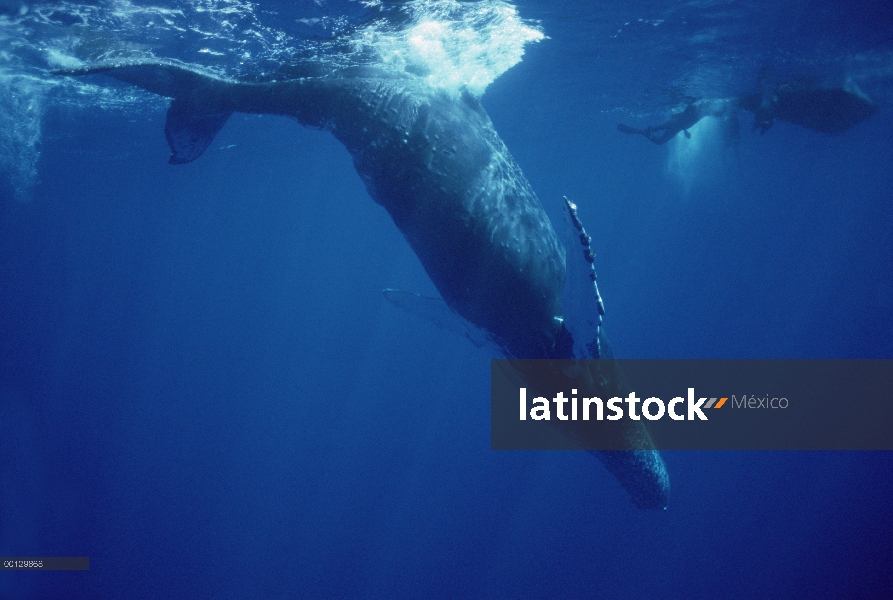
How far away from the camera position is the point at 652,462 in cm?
533

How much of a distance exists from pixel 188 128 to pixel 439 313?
363 cm

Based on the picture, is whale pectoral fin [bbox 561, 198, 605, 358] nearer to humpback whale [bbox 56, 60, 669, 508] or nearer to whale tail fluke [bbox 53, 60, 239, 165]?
humpback whale [bbox 56, 60, 669, 508]

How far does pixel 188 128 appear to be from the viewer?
5.69 metres

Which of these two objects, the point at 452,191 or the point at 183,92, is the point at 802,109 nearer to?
the point at 452,191

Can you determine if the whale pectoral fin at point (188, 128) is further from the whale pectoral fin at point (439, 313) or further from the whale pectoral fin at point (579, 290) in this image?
the whale pectoral fin at point (579, 290)

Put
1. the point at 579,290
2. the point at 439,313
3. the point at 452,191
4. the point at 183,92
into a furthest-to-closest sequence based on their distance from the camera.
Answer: the point at 183,92 < the point at 439,313 < the point at 452,191 < the point at 579,290

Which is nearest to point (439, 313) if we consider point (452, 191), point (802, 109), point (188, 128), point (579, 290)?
point (452, 191)

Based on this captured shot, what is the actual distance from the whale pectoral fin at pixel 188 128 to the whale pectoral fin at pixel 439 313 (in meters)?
2.84

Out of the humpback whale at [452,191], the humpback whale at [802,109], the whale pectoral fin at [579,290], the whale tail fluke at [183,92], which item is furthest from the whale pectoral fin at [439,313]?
the humpback whale at [802,109]

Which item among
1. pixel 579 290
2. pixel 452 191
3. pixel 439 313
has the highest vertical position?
pixel 452 191

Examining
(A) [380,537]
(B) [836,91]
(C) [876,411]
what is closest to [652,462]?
(B) [836,91]

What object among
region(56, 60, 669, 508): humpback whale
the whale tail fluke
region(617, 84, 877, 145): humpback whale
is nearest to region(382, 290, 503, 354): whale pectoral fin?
region(56, 60, 669, 508): humpback whale

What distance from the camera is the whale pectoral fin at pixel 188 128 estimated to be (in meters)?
5.52

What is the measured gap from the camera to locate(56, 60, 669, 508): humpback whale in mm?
3965
